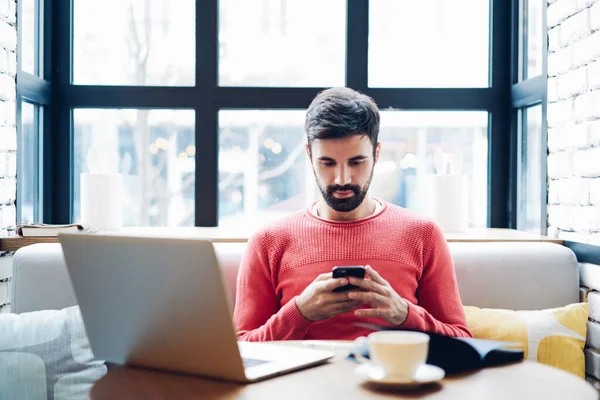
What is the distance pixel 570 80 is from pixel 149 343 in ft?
5.29

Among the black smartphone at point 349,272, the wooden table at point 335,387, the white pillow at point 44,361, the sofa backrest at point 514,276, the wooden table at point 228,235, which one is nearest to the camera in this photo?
the wooden table at point 335,387

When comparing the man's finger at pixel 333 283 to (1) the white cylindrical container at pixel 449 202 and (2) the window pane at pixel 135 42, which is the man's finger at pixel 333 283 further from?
(2) the window pane at pixel 135 42

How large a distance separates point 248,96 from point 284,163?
11.9 inches

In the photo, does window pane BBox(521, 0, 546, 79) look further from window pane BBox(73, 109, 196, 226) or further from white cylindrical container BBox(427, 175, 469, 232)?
window pane BBox(73, 109, 196, 226)

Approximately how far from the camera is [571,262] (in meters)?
2.08

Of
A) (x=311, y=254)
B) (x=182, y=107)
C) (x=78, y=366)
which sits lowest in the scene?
(x=78, y=366)

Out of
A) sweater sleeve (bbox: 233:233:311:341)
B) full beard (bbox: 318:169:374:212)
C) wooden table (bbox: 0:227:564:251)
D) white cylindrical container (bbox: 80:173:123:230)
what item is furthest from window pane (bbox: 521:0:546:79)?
white cylindrical container (bbox: 80:173:123:230)

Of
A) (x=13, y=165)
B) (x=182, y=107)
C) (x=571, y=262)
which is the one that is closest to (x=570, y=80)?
(x=571, y=262)

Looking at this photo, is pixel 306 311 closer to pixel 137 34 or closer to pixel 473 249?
pixel 473 249

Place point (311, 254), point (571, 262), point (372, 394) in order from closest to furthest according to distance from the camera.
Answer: point (372, 394) → point (311, 254) → point (571, 262)

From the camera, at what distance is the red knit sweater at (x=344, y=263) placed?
1764 mm

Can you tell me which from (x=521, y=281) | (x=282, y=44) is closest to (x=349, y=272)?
(x=521, y=281)

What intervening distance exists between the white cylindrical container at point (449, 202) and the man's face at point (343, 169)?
0.68 m

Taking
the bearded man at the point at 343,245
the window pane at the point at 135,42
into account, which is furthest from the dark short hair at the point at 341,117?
the window pane at the point at 135,42
